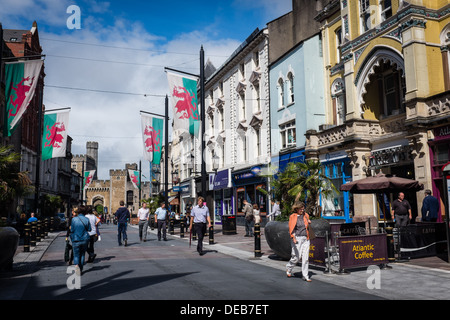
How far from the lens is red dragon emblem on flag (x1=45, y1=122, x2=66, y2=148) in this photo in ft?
74.2

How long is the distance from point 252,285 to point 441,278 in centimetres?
390

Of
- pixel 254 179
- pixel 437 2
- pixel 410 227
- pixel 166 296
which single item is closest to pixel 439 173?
pixel 410 227

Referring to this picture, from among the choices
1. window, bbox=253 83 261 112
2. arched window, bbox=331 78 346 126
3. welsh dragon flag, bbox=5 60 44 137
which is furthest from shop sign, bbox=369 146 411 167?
welsh dragon flag, bbox=5 60 44 137

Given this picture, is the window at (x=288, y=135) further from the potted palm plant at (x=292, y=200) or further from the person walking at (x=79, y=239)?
the person walking at (x=79, y=239)

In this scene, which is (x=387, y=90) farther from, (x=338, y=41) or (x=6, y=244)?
(x=6, y=244)

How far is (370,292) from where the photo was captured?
22.6ft

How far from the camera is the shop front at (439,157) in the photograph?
14578 millimetres

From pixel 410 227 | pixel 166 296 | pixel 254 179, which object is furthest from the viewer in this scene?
pixel 254 179

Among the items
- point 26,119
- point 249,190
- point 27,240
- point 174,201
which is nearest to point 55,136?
point 27,240

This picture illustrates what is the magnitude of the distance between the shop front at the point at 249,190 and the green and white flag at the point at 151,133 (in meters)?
7.05

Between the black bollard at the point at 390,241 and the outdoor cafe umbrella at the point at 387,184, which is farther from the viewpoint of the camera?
the outdoor cafe umbrella at the point at 387,184

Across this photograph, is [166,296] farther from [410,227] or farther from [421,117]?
[421,117]

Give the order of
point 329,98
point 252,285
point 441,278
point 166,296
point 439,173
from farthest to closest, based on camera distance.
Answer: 1. point 329,98
2. point 439,173
3. point 441,278
4. point 252,285
5. point 166,296

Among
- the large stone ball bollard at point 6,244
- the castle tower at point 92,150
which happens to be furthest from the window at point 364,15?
the castle tower at point 92,150
